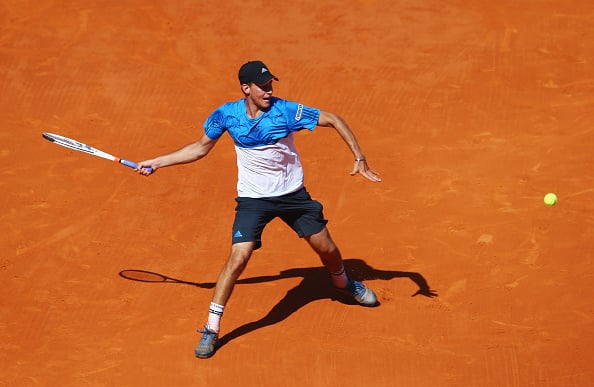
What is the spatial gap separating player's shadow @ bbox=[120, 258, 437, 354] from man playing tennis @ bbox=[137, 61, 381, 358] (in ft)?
2.63

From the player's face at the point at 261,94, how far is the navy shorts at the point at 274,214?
901 mm

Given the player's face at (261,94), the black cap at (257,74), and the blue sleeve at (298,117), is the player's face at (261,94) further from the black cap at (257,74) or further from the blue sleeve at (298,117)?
the blue sleeve at (298,117)

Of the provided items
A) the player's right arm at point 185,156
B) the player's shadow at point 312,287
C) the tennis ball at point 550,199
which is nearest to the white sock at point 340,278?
the player's shadow at point 312,287

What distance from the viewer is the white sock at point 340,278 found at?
1038 centimetres

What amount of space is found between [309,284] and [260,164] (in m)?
1.86

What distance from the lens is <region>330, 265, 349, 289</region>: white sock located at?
10.4 m

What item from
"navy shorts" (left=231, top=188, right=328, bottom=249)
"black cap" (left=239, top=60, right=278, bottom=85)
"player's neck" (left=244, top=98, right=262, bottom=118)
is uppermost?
"black cap" (left=239, top=60, right=278, bottom=85)

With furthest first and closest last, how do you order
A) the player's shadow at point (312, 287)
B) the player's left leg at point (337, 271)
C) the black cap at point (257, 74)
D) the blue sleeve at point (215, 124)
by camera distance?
the player's shadow at point (312, 287) < the player's left leg at point (337, 271) < the blue sleeve at point (215, 124) < the black cap at point (257, 74)

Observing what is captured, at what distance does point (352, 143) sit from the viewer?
376 inches

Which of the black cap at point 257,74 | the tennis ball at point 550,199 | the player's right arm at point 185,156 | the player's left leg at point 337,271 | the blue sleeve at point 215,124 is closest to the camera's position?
the black cap at point 257,74

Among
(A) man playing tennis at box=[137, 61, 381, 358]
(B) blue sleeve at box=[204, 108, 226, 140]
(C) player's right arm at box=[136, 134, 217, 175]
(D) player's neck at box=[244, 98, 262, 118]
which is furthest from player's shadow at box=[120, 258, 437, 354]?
(D) player's neck at box=[244, 98, 262, 118]

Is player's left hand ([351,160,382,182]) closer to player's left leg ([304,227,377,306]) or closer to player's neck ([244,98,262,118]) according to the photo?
player's left leg ([304,227,377,306])

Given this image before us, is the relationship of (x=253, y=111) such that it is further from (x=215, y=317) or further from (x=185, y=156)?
(x=215, y=317)

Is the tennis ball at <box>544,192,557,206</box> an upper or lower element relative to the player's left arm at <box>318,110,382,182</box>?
lower
